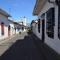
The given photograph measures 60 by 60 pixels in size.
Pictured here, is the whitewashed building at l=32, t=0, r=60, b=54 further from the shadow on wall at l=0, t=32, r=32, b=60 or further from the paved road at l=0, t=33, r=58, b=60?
the shadow on wall at l=0, t=32, r=32, b=60

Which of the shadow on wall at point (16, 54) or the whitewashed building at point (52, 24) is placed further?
the whitewashed building at point (52, 24)

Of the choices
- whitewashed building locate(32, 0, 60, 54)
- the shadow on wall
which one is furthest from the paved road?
whitewashed building locate(32, 0, 60, 54)

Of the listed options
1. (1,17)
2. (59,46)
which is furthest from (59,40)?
(1,17)

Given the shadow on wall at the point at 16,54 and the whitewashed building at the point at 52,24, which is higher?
the whitewashed building at the point at 52,24

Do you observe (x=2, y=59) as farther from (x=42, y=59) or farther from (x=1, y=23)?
(x=1, y=23)

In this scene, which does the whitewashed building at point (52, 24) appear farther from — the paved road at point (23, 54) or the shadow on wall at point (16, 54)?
the shadow on wall at point (16, 54)

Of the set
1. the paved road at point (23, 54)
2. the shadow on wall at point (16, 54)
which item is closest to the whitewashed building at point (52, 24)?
the paved road at point (23, 54)

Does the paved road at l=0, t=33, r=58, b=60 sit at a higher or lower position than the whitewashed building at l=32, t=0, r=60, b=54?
lower

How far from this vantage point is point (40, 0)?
58.7 feet

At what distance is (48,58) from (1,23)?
20570 millimetres

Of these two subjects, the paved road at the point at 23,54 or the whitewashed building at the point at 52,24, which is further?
the whitewashed building at the point at 52,24

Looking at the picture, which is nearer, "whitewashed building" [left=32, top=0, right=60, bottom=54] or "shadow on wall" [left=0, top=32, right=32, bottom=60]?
"shadow on wall" [left=0, top=32, right=32, bottom=60]

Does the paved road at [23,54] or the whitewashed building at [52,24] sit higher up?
the whitewashed building at [52,24]

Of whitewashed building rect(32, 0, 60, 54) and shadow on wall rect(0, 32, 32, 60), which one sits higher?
whitewashed building rect(32, 0, 60, 54)
